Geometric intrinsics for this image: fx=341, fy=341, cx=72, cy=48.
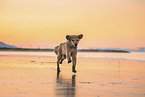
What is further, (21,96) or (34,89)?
(34,89)

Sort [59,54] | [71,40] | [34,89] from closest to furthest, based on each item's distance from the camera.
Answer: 1. [34,89]
2. [71,40]
3. [59,54]

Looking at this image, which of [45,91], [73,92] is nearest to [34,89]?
[45,91]

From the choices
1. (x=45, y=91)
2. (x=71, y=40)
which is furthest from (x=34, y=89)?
(x=71, y=40)

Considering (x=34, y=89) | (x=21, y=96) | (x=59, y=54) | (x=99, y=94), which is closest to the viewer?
(x=21, y=96)

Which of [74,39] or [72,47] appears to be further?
[72,47]

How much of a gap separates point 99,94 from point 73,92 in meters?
0.66

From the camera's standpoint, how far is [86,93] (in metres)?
8.09

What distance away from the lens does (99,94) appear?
7.95m

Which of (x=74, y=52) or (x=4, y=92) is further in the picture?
(x=74, y=52)

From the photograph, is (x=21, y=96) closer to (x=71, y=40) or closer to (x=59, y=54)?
(x=71, y=40)

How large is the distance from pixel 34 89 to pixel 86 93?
4.57 feet

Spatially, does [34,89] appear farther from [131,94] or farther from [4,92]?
[131,94]

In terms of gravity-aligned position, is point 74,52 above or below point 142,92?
above

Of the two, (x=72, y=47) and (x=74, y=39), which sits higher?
(x=74, y=39)
